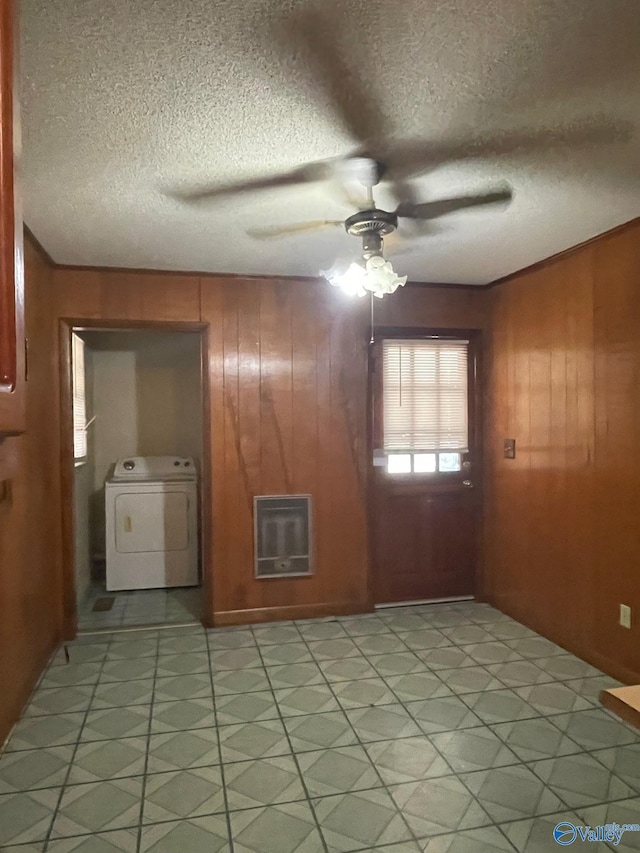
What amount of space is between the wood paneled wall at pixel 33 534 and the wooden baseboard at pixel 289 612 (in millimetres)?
1002

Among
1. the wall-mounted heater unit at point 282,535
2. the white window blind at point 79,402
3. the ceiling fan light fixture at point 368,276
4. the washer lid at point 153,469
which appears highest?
the ceiling fan light fixture at point 368,276

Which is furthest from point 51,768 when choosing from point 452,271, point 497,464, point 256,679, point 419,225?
point 452,271

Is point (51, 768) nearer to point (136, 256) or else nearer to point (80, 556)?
point (80, 556)

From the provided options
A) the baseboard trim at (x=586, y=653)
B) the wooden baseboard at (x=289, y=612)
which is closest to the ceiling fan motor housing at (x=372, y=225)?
the baseboard trim at (x=586, y=653)

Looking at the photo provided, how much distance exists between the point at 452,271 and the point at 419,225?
1.02 m

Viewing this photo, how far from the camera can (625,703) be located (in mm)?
1108

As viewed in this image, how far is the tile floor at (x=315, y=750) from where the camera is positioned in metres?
1.86

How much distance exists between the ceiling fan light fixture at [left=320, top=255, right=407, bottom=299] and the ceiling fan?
18 millimetres

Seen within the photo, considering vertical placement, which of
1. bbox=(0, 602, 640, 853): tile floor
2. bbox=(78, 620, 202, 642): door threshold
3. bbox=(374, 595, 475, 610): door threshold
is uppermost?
bbox=(374, 595, 475, 610): door threshold

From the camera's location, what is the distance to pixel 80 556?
417cm

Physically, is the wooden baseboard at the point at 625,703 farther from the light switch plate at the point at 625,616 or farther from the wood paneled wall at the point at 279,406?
the wood paneled wall at the point at 279,406

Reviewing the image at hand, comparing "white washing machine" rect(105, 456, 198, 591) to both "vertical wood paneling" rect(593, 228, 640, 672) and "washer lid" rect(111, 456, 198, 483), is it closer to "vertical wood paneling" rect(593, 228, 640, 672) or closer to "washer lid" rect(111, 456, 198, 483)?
"washer lid" rect(111, 456, 198, 483)

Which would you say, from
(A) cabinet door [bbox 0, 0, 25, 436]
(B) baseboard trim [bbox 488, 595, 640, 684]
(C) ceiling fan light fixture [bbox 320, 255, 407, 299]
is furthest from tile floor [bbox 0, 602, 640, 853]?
(C) ceiling fan light fixture [bbox 320, 255, 407, 299]

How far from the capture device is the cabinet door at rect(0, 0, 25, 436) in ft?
2.50
